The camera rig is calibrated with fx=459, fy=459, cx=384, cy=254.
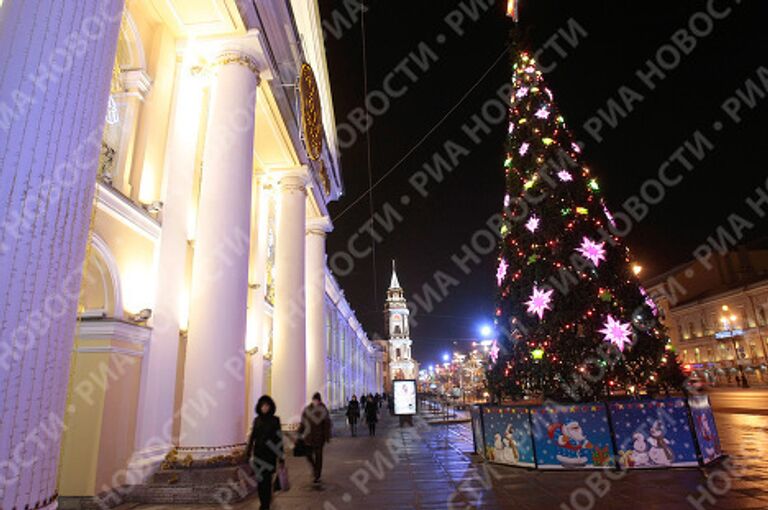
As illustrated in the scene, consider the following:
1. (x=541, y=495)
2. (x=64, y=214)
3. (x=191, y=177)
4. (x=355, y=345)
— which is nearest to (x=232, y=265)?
(x=191, y=177)

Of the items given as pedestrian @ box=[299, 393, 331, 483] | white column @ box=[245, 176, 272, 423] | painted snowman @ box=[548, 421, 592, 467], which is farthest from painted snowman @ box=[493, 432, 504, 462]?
white column @ box=[245, 176, 272, 423]

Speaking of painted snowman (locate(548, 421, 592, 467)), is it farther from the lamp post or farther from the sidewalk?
the lamp post

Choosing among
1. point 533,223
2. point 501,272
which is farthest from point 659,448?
point 533,223

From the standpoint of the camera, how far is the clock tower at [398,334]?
345 feet

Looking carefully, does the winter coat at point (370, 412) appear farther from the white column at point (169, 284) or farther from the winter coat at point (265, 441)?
the winter coat at point (265, 441)

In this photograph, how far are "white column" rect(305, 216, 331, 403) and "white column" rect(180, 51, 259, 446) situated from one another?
996cm

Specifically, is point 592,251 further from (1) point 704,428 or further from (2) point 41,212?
(2) point 41,212

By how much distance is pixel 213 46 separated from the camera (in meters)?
9.72

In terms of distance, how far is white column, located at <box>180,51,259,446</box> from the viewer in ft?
25.2

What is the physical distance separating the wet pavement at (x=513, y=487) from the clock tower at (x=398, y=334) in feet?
316

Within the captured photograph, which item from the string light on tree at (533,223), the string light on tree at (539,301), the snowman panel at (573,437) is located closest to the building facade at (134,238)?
the snowman panel at (573,437)

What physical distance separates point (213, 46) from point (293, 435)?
10.2m

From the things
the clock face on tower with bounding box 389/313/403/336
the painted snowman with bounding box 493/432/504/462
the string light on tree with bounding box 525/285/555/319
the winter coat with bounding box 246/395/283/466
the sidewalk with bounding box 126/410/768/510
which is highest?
the clock face on tower with bounding box 389/313/403/336

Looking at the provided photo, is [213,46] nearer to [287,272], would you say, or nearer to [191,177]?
[191,177]
